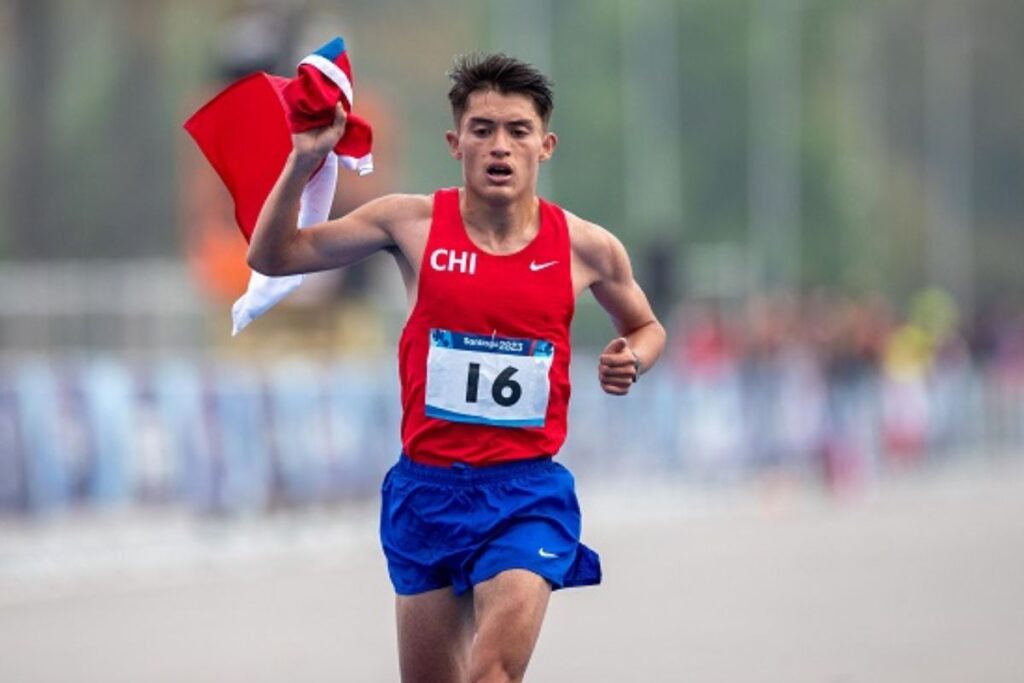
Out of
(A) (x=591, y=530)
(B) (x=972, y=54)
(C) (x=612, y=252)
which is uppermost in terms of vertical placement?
(B) (x=972, y=54)

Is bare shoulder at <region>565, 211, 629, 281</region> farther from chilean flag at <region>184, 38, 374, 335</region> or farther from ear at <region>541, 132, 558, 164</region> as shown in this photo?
chilean flag at <region>184, 38, 374, 335</region>

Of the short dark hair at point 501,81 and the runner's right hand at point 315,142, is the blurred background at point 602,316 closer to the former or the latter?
the short dark hair at point 501,81

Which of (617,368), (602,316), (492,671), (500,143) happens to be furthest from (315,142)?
(602,316)

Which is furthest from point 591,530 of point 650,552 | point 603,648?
point 603,648

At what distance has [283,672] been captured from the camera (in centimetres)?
1220

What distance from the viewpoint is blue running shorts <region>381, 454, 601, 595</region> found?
7.83m

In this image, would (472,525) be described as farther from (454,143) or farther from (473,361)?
(454,143)

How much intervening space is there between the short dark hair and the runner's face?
2 centimetres

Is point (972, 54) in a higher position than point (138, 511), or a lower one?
higher

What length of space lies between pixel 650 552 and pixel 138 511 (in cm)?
386

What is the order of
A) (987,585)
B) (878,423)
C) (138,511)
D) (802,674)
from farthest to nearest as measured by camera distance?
(878,423)
(138,511)
(987,585)
(802,674)

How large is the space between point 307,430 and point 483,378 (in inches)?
582

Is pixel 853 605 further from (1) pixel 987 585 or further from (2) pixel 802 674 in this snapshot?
(2) pixel 802 674

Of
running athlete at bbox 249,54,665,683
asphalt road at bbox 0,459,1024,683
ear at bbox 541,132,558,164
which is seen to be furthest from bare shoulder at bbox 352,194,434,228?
asphalt road at bbox 0,459,1024,683
